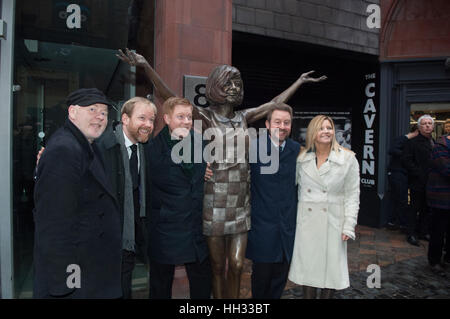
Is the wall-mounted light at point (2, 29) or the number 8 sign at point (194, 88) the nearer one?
the wall-mounted light at point (2, 29)

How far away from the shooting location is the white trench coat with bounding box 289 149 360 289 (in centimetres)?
294

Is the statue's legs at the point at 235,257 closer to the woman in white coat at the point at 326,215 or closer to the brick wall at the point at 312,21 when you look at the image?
the woman in white coat at the point at 326,215

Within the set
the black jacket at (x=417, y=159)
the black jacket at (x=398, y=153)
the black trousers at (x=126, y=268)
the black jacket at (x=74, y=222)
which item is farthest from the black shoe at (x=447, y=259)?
the black jacket at (x=74, y=222)

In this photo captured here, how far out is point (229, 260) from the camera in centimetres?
294

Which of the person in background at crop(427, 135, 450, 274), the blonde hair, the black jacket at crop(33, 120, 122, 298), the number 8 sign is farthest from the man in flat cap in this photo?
the person in background at crop(427, 135, 450, 274)

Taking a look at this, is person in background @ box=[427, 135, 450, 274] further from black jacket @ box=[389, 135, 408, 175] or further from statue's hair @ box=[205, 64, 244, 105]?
statue's hair @ box=[205, 64, 244, 105]

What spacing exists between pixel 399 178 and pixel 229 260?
4.96 m

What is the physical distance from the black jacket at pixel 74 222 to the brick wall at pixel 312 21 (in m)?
4.23

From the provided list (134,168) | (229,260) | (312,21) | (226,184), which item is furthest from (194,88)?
(312,21)

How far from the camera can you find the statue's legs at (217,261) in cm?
286

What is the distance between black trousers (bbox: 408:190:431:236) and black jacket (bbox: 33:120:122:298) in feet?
18.7

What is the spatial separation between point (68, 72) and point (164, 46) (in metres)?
1.15

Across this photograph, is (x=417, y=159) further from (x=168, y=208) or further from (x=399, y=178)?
(x=168, y=208)

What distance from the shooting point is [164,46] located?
421cm
